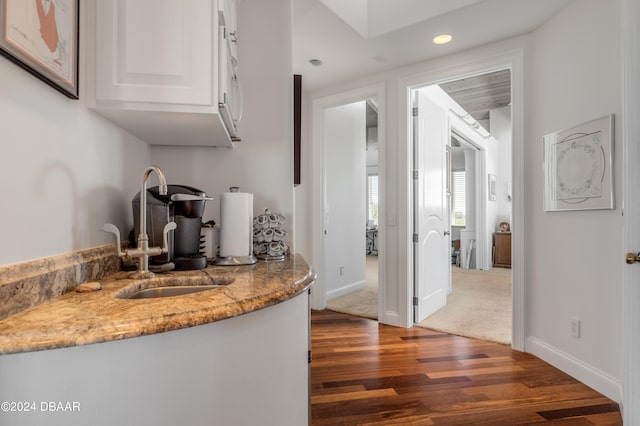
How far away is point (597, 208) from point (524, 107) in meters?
0.99

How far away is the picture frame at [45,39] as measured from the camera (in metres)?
0.84

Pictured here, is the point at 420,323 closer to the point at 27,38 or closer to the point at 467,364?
the point at 467,364

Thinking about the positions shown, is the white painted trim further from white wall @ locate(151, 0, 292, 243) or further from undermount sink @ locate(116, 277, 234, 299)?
undermount sink @ locate(116, 277, 234, 299)

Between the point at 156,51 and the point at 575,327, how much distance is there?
2.83 metres

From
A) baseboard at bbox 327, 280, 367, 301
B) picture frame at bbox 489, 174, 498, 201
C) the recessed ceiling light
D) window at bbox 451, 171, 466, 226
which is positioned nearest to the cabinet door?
the recessed ceiling light

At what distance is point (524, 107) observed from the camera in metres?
2.77

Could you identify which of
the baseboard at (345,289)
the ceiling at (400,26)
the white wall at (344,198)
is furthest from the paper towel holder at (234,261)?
the baseboard at (345,289)

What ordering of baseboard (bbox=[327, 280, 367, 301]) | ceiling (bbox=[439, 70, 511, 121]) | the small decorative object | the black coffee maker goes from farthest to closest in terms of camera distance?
ceiling (bbox=[439, 70, 511, 121]) → baseboard (bbox=[327, 280, 367, 301]) → the small decorative object → the black coffee maker

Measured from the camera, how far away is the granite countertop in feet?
2.15

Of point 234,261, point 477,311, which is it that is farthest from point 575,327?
point 234,261

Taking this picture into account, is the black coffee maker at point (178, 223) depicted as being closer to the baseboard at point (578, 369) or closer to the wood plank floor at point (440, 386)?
the wood plank floor at point (440, 386)

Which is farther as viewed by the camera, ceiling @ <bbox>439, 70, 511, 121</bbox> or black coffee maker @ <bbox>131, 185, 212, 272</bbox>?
ceiling @ <bbox>439, 70, 511, 121</bbox>

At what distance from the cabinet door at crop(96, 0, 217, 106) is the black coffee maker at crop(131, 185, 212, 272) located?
0.41 metres

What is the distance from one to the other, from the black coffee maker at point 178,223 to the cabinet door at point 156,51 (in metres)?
0.41
